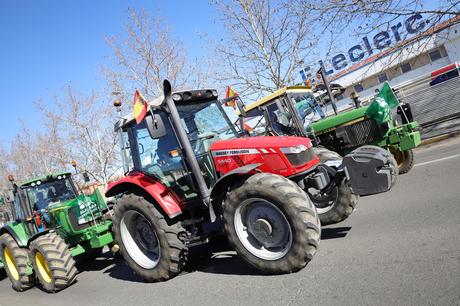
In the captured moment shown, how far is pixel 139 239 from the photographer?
19.1ft

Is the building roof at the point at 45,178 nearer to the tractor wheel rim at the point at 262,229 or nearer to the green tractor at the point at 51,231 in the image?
the green tractor at the point at 51,231

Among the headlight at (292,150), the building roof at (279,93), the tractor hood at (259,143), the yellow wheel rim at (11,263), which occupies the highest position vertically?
the building roof at (279,93)

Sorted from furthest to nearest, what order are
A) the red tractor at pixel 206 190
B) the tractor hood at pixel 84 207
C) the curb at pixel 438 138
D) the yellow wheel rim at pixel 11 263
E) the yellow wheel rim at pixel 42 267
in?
1. the curb at pixel 438 138
2. the yellow wheel rim at pixel 11 263
3. the tractor hood at pixel 84 207
4. the yellow wheel rim at pixel 42 267
5. the red tractor at pixel 206 190

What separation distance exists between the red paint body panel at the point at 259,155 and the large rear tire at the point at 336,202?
2.87 ft

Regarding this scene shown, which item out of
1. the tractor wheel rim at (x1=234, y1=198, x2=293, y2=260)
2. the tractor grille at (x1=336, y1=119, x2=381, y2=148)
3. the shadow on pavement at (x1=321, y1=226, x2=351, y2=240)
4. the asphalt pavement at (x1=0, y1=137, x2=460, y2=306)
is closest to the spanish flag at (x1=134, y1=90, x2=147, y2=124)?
the tractor wheel rim at (x1=234, y1=198, x2=293, y2=260)

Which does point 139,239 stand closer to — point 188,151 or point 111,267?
point 188,151

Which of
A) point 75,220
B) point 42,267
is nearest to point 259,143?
point 75,220

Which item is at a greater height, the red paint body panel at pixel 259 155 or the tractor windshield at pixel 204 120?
the tractor windshield at pixel 204 120

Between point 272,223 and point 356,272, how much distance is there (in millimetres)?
1051

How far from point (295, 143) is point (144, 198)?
2364 mm

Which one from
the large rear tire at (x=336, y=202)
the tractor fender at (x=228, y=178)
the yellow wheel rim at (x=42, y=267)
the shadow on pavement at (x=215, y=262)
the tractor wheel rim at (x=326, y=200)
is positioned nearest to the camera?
the tractor fender at (x=228, y=178)

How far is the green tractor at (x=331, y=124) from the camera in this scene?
899 cm

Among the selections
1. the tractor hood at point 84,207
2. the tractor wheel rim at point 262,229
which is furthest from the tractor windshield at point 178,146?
the tractor hood at point 84,207

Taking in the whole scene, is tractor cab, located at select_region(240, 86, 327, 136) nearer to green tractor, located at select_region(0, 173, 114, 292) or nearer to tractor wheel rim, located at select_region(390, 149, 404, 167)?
tractor wheel rim, located at select_region(390, 149, 404, 167)
